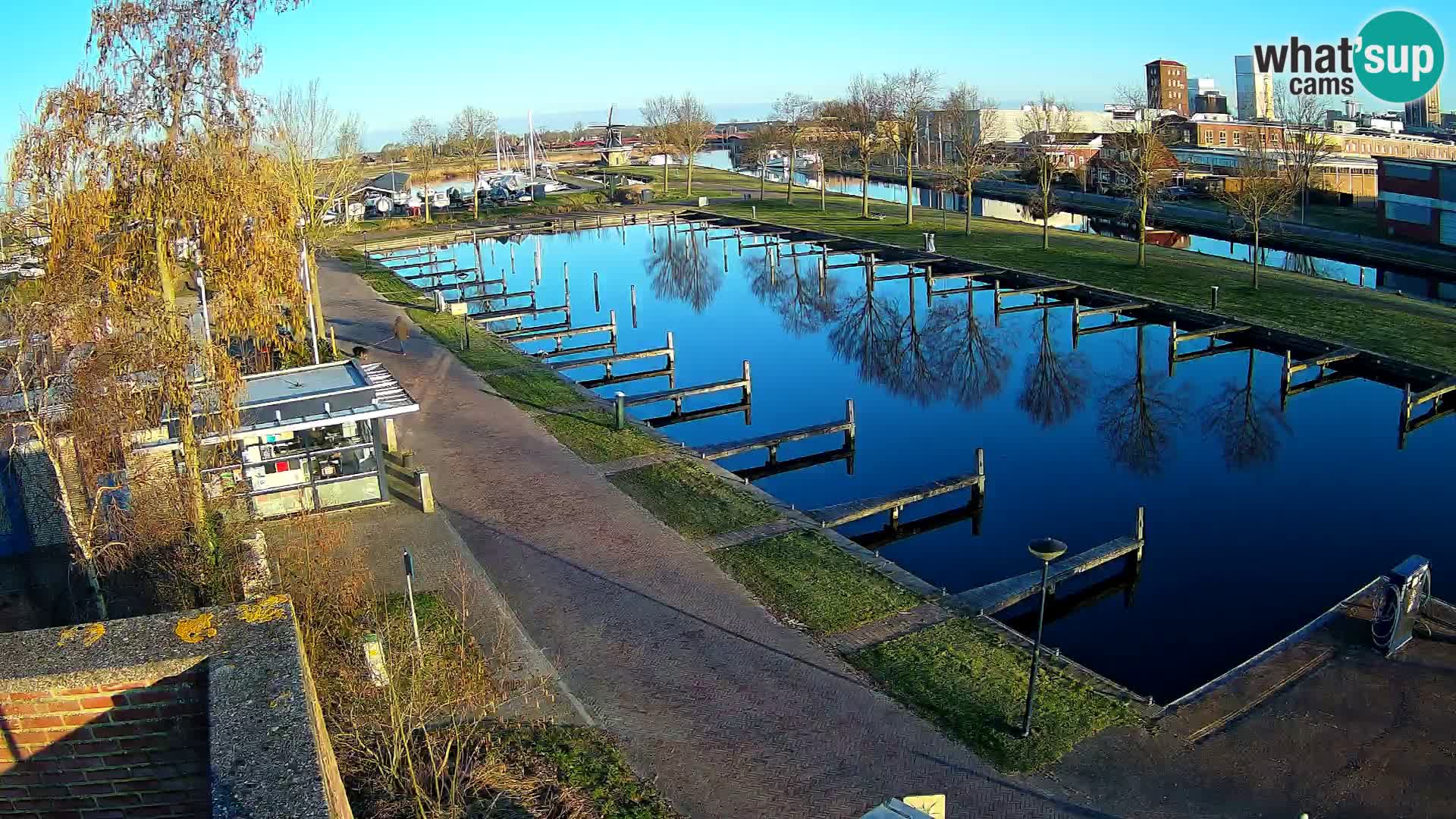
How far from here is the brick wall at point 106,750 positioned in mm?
5875

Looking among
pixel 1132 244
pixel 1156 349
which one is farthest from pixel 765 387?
pixel 1132 244

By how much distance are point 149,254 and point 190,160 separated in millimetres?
1190

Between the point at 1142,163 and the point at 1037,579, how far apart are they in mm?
29681

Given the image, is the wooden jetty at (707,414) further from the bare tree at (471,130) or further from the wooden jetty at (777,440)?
the bare tree at (471,130)

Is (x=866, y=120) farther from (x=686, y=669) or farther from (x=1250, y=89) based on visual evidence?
(x=1250, y=89)

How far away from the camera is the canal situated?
4203 cm

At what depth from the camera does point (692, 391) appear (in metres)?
28.3

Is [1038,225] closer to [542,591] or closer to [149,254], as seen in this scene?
[542,591]

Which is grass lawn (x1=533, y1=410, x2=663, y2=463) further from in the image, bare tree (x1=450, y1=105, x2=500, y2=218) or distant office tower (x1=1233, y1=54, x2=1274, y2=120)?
distant office tower (x1=1233, y1=54, x2=1274, y2=120)

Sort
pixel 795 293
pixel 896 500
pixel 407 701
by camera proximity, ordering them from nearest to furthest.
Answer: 1. pixel 407 701
2. pixel 896 500
3. pixel 795 293

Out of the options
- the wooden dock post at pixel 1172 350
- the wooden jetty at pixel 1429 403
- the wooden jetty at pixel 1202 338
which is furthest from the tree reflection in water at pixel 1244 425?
the wooden jetty at pixel 1429 403

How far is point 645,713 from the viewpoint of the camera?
41.7ft

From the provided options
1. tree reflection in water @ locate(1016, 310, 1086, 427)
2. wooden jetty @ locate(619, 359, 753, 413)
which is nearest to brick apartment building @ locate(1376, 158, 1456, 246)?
tree reflection in water @ locate(1016, 310, 1086, 427)

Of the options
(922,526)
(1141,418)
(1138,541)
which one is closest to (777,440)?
(922,526)
